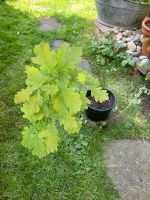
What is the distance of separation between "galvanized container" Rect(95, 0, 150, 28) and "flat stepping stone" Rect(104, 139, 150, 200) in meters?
2.11

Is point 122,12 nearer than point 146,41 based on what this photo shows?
No

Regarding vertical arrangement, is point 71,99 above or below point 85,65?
above

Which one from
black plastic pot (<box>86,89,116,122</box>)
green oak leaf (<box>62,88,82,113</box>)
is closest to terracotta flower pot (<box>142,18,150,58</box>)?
black plastic pot (<box>86,89,116,122</box>)

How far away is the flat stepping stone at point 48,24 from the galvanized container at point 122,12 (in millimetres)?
828

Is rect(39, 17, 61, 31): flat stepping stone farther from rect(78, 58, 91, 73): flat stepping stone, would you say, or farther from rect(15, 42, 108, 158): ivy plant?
rect(15, 42, 108, 158): ivy plant

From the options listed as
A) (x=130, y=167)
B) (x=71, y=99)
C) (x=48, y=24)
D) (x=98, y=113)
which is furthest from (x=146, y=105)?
(x=48, y=24)

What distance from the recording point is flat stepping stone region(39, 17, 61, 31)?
5039 mm

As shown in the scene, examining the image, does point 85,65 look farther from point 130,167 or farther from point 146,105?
point 130,167

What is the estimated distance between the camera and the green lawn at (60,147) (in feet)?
8.36

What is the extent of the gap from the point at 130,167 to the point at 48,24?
317 cm

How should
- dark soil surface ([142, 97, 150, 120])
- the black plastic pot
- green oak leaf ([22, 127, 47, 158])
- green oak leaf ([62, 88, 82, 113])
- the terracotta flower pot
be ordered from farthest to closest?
the terracotta flower pot → dark soil surface ([142, 97, 150, 120]) → the black plastic pot → green oak leaf ([22, 127, 47, 158]) → green oak leaf ([62, 88, 82, 113])

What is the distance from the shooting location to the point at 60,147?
2885 millimetres

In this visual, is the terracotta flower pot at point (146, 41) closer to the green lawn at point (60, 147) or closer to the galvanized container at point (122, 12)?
the green lawn at point (60, 147)

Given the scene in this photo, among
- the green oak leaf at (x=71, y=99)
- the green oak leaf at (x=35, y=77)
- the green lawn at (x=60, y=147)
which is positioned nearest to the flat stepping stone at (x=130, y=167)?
the green lawn at (x=60, y=147)
